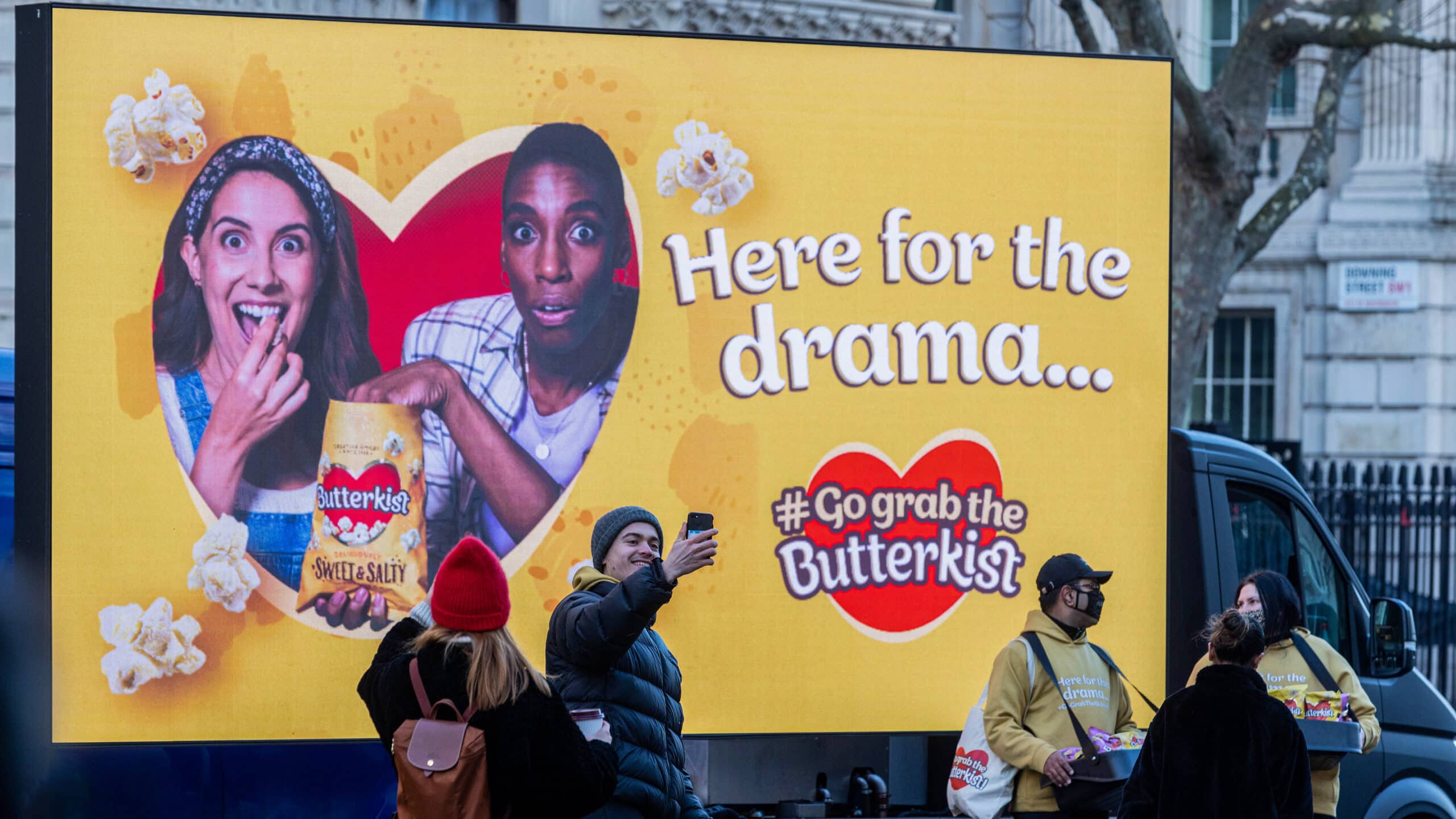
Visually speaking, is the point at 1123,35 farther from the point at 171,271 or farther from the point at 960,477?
the point at 171,271

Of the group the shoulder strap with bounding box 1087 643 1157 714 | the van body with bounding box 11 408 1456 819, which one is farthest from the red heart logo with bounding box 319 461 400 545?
the shoulder strap with bounding box 1087 643 1157 714

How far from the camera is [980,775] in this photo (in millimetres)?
5348

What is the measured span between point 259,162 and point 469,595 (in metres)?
2.49

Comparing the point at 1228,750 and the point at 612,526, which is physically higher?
the point at 612,526

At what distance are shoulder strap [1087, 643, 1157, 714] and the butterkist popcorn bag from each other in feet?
8.02

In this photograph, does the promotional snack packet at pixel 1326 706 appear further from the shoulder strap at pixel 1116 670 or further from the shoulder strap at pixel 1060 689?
the shoulder strap at pixel 1060 689

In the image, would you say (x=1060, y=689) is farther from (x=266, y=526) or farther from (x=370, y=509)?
(x=266, y=526)

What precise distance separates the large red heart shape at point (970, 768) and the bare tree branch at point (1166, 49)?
623cm

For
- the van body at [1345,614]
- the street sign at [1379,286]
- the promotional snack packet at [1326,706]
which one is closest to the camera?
the promotional snack packet at [1326,706]

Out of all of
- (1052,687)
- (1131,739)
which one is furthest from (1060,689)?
(1131,739)

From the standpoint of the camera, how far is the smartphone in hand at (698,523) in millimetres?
4293

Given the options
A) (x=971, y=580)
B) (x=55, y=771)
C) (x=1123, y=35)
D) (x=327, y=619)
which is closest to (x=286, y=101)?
(x=327, y=619)

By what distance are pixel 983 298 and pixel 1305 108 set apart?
47.0 feet

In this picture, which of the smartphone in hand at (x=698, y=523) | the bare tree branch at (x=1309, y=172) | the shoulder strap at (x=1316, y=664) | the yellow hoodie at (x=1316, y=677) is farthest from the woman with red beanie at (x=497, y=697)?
the bare tree branch at (x=1309, y=172)
